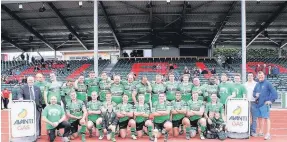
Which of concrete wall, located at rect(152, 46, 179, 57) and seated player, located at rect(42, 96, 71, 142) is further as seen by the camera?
concrete wall, located at rect(152, 46, 179, 57)

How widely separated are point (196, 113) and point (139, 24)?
1769 centimetres

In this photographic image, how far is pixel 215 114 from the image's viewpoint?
8.47 meters

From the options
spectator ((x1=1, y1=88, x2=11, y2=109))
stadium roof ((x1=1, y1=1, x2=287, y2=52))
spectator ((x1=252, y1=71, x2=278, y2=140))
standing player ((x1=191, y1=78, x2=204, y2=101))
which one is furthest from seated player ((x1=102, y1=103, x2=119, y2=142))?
stadium roof ((x1=1, y1=1, x2=287, y2=52))

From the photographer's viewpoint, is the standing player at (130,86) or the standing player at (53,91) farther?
the standing player at (130,86)

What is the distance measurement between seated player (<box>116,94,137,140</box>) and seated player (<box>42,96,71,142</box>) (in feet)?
4.18

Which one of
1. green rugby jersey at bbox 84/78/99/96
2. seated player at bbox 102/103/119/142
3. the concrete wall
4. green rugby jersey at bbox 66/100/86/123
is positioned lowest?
seated player at bbox 102/103/119/142

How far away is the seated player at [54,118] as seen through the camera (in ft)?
26.5

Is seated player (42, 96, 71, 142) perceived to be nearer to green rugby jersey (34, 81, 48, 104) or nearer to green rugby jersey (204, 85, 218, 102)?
green rugby jersey (34, 81, 48, 104)

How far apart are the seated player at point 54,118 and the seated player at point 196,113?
3.00m

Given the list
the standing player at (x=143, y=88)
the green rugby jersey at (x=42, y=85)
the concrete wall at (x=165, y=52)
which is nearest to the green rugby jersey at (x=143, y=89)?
the standing player at (x=143, y=88)

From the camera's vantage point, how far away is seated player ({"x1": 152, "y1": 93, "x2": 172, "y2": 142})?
837cm

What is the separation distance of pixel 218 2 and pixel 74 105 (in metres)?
14.5

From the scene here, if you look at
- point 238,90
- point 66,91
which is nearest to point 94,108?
point 66,91

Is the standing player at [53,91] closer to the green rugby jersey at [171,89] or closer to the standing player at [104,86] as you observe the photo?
the standing player at [104,86]
